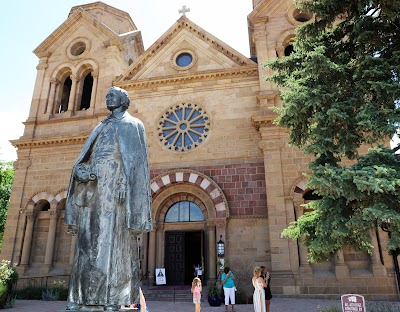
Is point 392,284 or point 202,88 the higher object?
point 202,88

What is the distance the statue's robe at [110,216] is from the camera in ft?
13.3

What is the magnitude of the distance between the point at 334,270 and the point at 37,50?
2330 cm

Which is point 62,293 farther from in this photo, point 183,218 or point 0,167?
point 0,167

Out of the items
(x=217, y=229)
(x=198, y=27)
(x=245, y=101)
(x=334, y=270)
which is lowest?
(x=334, y=270)

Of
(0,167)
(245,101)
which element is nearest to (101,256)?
(245,101)

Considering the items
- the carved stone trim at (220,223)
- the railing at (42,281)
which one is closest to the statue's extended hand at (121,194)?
the carved stone trim at (220,223)

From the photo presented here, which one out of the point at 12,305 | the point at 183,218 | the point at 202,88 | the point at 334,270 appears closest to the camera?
the point at 12,305

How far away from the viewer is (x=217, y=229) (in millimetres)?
16172

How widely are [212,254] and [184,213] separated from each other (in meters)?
2.74

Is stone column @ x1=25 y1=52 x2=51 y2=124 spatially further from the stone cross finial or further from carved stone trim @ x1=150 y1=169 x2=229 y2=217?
carved stone trim @ x1=150 y1=169 x2=229 y2=217

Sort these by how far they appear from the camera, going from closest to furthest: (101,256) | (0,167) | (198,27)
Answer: (101,256), (198,27), (0,167)

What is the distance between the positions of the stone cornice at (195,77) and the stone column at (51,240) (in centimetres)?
853

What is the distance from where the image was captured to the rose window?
1845cm

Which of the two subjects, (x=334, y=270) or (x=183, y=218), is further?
(x=183, y=218)
